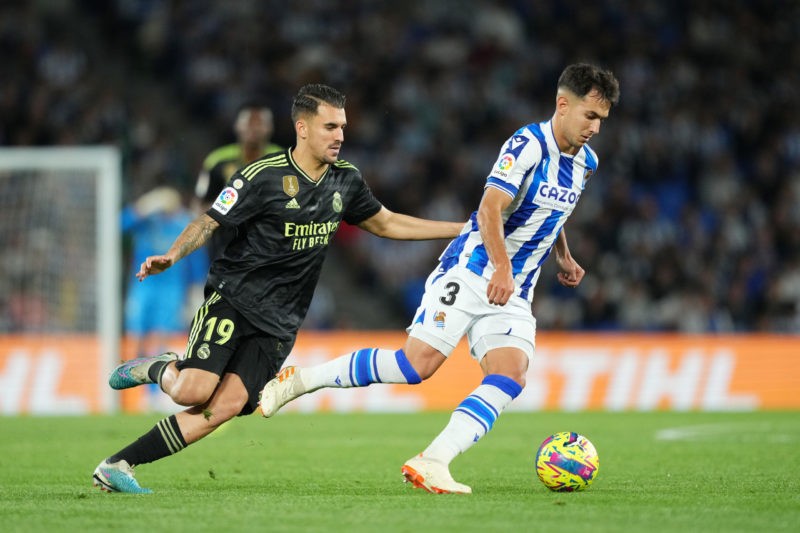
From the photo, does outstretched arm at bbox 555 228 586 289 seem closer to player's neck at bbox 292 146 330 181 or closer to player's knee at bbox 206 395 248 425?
player's neck at bbox 292 146 330 181

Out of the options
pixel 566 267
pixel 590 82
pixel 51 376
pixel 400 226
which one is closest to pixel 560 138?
pixel 590 82

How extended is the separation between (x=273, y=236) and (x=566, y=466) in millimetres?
2036

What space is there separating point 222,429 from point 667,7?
13821mm

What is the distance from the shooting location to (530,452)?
32.0 ft

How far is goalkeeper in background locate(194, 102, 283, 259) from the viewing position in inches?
402

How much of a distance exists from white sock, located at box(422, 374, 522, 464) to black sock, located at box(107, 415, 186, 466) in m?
1.38

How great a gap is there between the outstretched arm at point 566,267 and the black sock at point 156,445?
93.4 inches

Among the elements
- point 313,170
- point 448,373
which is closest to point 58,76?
point 448,373

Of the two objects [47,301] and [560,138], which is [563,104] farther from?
[47,301]

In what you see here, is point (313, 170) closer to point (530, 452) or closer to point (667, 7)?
point (530, 452)

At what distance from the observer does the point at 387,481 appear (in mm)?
7465

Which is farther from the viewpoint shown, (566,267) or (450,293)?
(566,267)

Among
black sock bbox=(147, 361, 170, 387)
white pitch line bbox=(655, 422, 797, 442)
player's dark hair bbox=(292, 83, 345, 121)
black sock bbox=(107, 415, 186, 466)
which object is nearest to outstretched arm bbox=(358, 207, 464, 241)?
player's dark hair bbox=(292, 83, 345, 121)

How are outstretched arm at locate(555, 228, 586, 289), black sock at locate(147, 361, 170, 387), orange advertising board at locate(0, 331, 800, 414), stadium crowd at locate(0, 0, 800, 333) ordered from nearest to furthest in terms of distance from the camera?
black sock at locate(147, 361, 170, 387) → outstretched arm at locate(555, 228, 586, 289) → orange advertising board at locate(0, 331, 800, 414) → stadium crowd at locate(0, 0, 800, 333)
